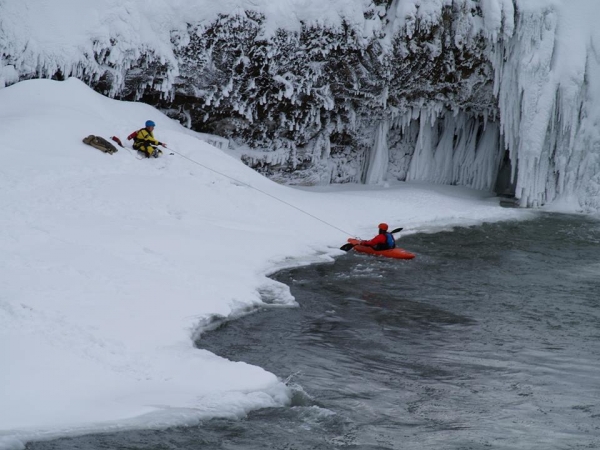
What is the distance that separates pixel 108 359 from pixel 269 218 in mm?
8713

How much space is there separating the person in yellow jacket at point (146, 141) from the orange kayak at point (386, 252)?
510cm

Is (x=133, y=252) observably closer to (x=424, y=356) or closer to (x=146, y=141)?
(x=424, y=356)

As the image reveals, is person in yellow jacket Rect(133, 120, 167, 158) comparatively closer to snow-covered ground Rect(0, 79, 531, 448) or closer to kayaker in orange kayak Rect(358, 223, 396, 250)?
snow-covered ground Rect(0, 79, 531, 448)

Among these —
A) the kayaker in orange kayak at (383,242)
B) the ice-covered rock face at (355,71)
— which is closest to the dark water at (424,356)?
the kayaker in orange kayak at (383,242)

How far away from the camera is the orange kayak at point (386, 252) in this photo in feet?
50.7

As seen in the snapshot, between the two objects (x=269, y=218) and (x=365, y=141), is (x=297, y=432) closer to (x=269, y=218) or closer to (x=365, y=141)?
(x=269, y=218)

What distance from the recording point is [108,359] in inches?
323

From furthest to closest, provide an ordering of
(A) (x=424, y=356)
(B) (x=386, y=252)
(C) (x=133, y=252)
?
(B) (x=386, y=252)
(C) (x=133, y=252)
(A) (x=424, y=356)

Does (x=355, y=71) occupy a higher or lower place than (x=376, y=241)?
higher

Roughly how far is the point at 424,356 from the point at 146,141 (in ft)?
31.5

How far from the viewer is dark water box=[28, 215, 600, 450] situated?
7328 millimetres

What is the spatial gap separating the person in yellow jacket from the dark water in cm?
515

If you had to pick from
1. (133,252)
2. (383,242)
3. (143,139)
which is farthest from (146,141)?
(383,242)

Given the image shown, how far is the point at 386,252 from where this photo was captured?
51.2ft
